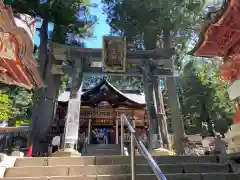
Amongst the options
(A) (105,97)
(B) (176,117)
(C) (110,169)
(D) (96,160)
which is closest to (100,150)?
(A) (105,97)

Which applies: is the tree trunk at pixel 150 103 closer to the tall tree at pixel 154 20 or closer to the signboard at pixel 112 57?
the signboard at pixel 112 57

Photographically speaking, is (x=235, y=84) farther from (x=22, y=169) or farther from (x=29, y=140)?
(x=29, y=140)

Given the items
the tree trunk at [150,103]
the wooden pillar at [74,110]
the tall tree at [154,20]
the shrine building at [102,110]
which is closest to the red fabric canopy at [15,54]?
the wooden pillar at [74,110]

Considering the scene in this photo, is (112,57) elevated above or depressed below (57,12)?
below

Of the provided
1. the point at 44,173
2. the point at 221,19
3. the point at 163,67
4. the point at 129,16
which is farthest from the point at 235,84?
the point at 129,16

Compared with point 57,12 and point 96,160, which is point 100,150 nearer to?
point 96,160

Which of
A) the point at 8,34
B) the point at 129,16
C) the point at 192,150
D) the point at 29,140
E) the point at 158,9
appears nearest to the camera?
the point at 8,34

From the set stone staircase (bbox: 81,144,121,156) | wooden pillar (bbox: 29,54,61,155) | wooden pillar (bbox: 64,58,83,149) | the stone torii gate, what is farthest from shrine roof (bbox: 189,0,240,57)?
wooden pillar (bbox: 29,54,61,155)

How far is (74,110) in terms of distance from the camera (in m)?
7.84

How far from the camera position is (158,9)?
14.2m

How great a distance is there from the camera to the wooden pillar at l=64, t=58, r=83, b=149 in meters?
7.18

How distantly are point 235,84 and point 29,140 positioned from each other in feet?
28.0

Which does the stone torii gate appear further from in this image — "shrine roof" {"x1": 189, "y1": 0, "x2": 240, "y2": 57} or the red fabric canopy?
"shrine roof" {"x1": 189, "y1": 0, "x2": 240, "y2": 57}

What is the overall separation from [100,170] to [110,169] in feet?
0.56
